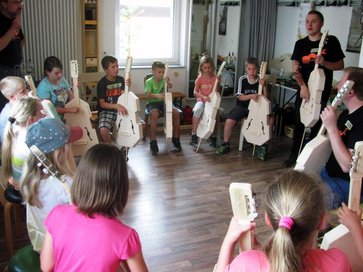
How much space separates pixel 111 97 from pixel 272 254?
3149mm

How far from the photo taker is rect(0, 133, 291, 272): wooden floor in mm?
2533

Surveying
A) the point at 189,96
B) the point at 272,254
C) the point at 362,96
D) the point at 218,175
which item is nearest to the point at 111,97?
the point at 218,175

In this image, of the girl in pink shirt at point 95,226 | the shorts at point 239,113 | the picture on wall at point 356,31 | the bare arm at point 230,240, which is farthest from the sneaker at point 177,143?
the bare arm at point 230,240

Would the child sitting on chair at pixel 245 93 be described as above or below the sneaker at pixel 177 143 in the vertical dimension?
above

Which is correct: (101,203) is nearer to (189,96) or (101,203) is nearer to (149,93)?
(149,93)

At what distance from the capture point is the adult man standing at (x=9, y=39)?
2.96 metres

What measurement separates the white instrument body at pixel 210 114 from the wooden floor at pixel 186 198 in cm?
23

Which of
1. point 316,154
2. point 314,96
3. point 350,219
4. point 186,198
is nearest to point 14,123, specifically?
point 186,198

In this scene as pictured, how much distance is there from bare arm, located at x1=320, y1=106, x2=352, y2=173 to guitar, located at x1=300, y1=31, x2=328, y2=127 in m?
1.49

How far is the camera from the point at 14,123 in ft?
7.39

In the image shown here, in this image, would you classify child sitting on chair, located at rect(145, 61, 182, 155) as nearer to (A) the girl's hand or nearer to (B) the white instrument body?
(B) the white instrument body

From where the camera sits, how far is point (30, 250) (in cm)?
165

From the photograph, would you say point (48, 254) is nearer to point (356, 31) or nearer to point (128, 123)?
point (128, 123)

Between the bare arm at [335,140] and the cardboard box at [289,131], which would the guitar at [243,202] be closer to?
the bare arm at [335,140]
